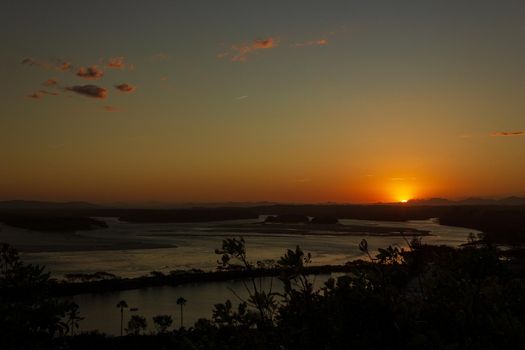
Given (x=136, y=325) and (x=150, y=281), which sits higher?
(x=150, y=281)

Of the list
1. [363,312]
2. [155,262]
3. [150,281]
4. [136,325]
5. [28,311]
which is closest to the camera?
[363,312]

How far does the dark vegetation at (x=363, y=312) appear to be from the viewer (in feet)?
13.4

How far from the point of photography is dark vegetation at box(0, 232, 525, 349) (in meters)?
4.09

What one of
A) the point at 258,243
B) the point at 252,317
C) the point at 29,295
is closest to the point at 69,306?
the point at 29,295

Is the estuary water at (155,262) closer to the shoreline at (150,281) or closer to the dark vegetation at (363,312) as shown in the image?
the shoreline at (150,281)

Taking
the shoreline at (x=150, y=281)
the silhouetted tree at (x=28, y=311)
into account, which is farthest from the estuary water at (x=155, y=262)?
the silhouetted tree at (x=28, y=311)

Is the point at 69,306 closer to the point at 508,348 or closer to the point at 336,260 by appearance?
the point at 508,348

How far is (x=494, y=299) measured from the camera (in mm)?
4488

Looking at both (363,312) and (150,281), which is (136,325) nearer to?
(150,281)

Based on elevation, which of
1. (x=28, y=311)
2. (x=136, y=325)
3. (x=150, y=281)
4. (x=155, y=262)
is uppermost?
(x=28, y=311)

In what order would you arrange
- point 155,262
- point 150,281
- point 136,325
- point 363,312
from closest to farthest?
point 363,312 < point 136,325 < point 150,281 < point 155,262

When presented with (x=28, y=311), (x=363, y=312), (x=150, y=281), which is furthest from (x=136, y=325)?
(x=363, y=312)

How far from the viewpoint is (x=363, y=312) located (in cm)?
428

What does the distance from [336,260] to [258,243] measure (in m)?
21.6
